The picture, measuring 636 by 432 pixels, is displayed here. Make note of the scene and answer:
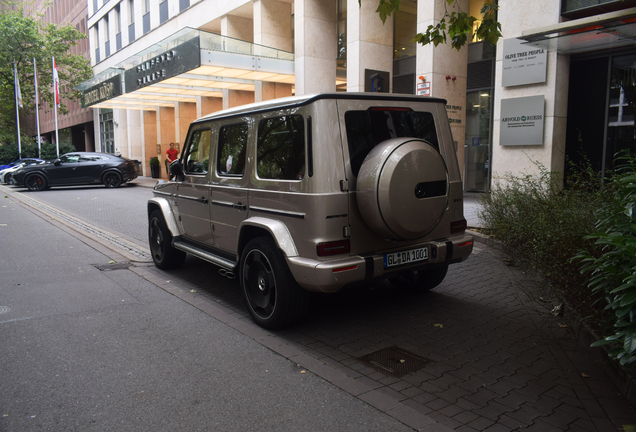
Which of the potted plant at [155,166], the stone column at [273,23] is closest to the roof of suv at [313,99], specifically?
the stone column at [273,23]

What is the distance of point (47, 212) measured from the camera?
14.0 metres

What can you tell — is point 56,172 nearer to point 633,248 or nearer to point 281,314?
point 281,314

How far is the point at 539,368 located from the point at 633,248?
57.4 inches

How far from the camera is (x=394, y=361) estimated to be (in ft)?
12.9

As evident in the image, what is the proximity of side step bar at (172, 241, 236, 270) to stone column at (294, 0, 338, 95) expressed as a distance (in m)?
13.5

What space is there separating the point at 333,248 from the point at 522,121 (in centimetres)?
837

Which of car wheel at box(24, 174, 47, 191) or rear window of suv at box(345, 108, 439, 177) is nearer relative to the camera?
rear window of suv at box(345, 108, 439, 177)

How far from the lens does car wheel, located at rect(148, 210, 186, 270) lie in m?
6.91

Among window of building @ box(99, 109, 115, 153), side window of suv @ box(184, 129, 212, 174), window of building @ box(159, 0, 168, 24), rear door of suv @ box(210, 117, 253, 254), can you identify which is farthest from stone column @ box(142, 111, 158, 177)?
rear door of suv @ box(210, 117, 253, 254)

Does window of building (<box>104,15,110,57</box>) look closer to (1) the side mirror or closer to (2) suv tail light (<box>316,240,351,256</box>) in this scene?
(1) the side mirror

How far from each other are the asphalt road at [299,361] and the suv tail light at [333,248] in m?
0.83

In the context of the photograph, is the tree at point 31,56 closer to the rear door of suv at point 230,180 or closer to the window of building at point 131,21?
the window of building at point 131,21

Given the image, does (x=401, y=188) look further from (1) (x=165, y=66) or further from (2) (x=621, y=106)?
(1) (x=165, y=66)

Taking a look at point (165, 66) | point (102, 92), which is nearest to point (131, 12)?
point (102, 92)
